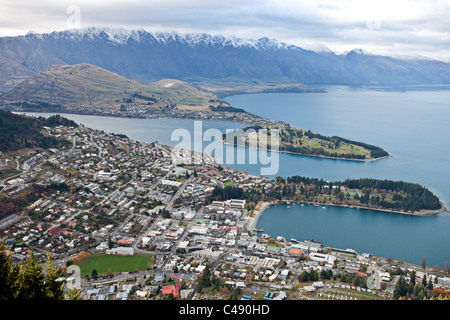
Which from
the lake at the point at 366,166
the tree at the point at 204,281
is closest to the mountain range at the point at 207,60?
the lake at the point at 366,166

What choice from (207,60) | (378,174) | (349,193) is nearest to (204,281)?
(349,193)

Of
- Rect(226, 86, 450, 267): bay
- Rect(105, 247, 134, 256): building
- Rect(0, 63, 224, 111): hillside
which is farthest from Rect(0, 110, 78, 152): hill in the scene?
Rect(0, 63, 224, 111): hillside

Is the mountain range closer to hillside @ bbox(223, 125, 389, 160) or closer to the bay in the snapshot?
the bay

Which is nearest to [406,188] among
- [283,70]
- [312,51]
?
[283,70]

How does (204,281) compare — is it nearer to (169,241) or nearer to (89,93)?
(169,241)

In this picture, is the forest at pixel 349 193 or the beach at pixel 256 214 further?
the forest at pixel 349 193

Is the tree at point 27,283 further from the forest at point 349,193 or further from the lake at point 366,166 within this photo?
the forest at point 349,193
